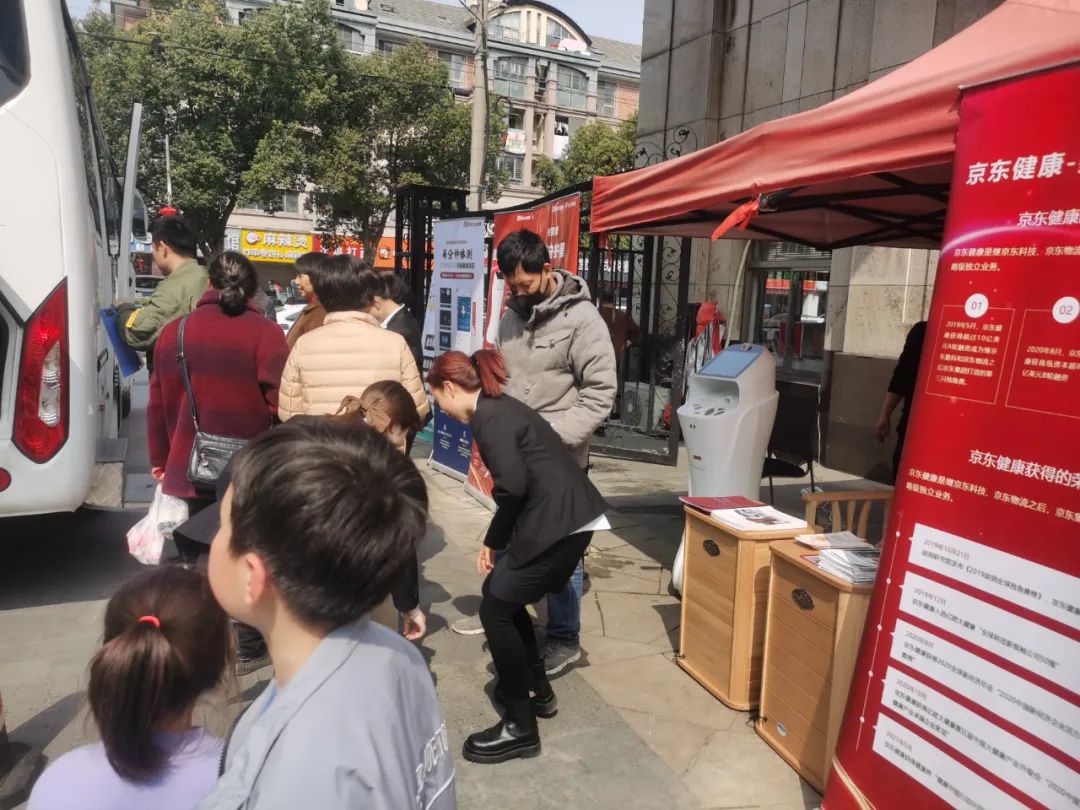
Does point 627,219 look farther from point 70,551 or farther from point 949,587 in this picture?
point 70,551

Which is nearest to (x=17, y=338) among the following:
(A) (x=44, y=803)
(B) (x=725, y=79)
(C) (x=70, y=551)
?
(C) (x=70, y=551)

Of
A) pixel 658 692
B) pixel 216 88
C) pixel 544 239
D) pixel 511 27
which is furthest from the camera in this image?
pixel 511 27

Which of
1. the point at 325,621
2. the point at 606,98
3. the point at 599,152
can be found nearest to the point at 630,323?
the point at 325,621

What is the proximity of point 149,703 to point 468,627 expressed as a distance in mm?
2837

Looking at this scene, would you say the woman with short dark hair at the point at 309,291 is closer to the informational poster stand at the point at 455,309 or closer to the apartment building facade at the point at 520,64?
the informational poster stand at the point at 455,309

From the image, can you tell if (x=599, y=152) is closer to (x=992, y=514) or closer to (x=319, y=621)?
(x=992, y=514)

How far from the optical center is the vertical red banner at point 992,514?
6.42 ft

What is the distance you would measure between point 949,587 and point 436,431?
5.86 metres

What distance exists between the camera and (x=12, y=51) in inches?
149

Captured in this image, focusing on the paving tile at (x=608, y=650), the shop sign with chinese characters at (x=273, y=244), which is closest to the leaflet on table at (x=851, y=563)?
the paving tile at (x=608, y=650)

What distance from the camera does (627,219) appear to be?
4535 mm

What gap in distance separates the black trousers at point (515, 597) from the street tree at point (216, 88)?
2257 centimetres

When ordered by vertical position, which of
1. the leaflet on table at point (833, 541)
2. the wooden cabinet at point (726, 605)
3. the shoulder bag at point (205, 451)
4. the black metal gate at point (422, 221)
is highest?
the black metal gate at point (422, 221)

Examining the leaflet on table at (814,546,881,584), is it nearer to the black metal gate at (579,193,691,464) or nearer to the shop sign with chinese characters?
the black metal gate at (579,193,691,464)
